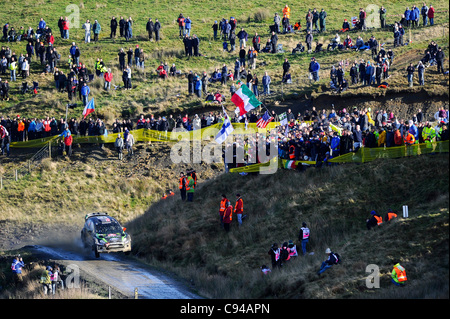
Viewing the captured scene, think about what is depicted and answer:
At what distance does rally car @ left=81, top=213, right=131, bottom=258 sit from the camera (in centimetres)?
3250

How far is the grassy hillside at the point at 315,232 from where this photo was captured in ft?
81.8

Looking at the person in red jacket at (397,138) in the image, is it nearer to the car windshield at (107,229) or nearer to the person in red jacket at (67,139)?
the car windshield at (107,229)

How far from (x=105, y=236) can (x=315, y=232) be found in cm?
Result: 965

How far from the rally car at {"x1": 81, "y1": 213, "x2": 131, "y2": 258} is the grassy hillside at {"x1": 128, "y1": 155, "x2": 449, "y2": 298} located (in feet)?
5.48

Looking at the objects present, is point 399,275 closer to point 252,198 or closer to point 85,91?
point 252,198

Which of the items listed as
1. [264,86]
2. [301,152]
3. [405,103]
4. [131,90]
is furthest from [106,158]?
[405,103]

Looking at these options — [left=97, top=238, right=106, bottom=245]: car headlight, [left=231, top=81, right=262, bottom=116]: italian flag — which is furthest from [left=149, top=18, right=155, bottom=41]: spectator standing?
[left=97, top=238, right=106, bottom=245]: car headlight

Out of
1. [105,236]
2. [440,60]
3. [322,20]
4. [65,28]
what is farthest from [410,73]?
[65,28]

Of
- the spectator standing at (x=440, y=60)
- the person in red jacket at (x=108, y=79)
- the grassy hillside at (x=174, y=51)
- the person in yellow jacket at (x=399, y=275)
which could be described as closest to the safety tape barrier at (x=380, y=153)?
the person in yellow jacket at (x=399, y=275)

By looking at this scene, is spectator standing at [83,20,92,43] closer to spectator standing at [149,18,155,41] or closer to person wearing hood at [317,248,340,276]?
spectator standing at [149,18,155,41]

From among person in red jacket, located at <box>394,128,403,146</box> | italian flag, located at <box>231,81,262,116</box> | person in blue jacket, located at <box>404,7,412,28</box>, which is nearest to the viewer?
person in red jacket, located at <box>394,128,403,146</box>

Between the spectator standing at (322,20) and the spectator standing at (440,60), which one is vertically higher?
the spectator standing at (322,20)
